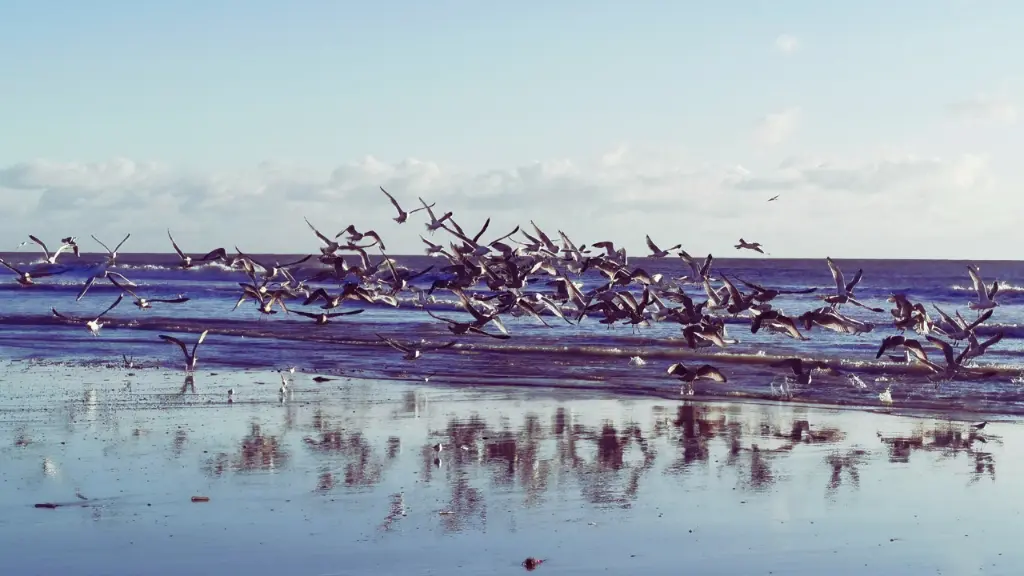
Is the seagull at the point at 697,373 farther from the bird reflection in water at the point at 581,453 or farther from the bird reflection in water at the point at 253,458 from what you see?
the bird reflection in water at the point at 253,458

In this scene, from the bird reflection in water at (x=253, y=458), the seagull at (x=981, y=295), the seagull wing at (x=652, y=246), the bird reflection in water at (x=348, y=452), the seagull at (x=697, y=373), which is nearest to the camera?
the bird reflection in water at (x=348, y=452)

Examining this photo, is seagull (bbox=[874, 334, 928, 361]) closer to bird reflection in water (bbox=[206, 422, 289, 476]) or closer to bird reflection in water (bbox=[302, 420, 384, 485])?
bird reflection in water (bbox=[302, 420, 384, 485])

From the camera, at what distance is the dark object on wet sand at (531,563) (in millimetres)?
8695

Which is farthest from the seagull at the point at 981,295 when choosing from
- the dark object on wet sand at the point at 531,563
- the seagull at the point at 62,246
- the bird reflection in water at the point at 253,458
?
the seagull at the point at 62,246

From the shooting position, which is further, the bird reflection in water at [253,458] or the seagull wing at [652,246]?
the seagull wing at [652,246]

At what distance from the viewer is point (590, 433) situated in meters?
14.7

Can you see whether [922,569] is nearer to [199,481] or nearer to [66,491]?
[199,481]

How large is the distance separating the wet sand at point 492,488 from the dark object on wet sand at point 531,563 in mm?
88

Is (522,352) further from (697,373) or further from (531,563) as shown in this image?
(531,563)

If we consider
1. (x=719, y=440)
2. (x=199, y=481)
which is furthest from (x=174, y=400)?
(x=719, y=440)

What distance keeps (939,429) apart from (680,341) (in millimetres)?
13766

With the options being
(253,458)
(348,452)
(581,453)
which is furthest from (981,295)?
(253,458)

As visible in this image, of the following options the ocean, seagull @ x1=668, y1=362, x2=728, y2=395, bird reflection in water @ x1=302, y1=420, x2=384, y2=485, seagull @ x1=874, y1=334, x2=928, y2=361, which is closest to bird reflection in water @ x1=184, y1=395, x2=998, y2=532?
bird reflection in water @ x1=302, y1=420, x2=384, y2=485

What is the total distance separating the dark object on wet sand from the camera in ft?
28.5
